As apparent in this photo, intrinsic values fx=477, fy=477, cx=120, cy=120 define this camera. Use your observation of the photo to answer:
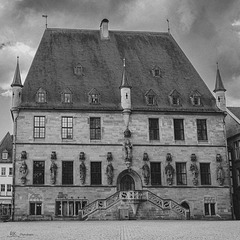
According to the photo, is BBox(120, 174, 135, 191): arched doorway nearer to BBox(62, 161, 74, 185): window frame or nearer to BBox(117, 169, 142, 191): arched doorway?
BBox(117, 169, 142, 191): arched doorway

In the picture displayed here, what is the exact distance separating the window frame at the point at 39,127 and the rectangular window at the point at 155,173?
10007mm

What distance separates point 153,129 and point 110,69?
7715 mm

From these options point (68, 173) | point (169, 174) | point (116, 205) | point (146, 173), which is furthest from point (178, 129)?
point (68, 173)

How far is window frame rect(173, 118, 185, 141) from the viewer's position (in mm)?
43781

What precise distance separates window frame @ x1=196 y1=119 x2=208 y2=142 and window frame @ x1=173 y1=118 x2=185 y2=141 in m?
1.54

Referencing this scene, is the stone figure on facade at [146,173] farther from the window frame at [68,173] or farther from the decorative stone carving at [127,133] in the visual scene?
the window frame at [68,173]

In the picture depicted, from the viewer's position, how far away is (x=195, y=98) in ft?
149

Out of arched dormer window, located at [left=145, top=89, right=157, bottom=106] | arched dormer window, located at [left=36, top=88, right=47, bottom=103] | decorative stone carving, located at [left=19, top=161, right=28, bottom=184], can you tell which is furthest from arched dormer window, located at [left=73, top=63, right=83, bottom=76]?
decorative stone carving, located at [left=19, top=161, right=28, bottom=184]

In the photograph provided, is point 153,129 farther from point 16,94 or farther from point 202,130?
point 16,94

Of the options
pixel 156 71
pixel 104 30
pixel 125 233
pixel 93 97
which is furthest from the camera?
pixel 104 30

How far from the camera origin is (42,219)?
3931 cm

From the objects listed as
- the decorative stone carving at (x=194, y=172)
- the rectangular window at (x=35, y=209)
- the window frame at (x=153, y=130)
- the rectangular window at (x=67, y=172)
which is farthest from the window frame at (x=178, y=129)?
the rectangular window at (x=35, y=209)

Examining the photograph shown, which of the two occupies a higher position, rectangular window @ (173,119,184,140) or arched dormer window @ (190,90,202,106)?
arched dormer window @ (190,90,202,106)

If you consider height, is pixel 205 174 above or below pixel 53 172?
below
